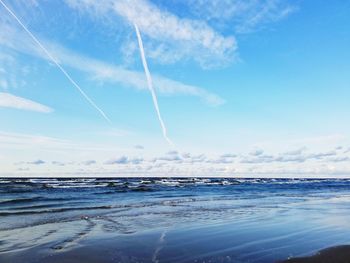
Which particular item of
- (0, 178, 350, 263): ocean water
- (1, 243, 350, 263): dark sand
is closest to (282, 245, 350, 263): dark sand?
(1, 243, 350, 263): dark sand

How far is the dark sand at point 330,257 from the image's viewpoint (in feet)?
26.3

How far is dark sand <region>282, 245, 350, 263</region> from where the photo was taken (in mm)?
8016

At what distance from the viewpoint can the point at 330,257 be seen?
835cm

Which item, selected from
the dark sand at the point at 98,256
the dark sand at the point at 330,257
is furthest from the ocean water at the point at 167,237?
the dark sand at the point at 330,257

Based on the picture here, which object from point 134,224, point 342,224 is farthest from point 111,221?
point 342,224

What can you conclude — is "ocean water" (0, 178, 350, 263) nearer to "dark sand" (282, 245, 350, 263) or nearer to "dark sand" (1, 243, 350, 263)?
"dark sand" (1, 243, 350, 263)

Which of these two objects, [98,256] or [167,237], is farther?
[167,237]

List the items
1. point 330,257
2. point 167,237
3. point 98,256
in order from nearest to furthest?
point 330,257 → point 98,256 → point 167,237

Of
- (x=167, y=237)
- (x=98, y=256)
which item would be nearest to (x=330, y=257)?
(x=167, y=237)

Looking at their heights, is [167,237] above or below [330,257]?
above

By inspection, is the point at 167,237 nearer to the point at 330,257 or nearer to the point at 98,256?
the point at 98,256

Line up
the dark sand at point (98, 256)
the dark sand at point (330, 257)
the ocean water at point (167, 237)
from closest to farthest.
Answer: the dark sand at point (330, 257), the dark sand at point (98, 256), the ocean water at point (167, 237)

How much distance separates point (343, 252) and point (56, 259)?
6.46 metres

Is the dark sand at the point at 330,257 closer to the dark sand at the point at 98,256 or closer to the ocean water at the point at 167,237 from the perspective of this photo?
the dark sand at the point at 98,256
